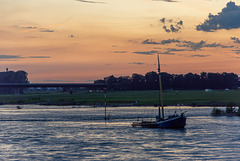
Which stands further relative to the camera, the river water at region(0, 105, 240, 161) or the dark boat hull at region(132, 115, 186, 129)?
the dark boat hull at region(132, 115, 186, 129)

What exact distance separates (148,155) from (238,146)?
12584mm

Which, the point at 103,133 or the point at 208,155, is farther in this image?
the point at 103,133

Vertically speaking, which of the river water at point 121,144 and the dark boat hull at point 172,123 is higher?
the dark boat hull at point 172,123

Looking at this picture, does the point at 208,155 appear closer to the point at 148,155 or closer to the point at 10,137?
the point at 148,155

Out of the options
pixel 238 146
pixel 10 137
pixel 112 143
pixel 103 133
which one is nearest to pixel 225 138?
pixel 238 146

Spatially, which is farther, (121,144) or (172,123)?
(172,123)

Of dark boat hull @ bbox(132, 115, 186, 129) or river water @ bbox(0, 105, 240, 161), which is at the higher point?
dark boat hull @ bbox(132, 115, 186, 129)

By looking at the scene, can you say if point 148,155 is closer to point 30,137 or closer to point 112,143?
point 112,143

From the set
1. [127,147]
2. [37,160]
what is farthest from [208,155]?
[37,160]

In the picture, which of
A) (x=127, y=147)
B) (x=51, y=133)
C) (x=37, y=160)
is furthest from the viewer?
(x=51, y=133)

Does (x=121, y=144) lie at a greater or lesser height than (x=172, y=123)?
lesser

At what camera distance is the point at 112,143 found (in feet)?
186

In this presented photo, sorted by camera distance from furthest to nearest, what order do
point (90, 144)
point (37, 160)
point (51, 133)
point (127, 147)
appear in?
point (51, 133) < point (90, 144) < point (127, 147) < point (37, 160)

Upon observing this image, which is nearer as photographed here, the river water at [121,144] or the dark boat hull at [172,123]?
the river water at [121,144]
